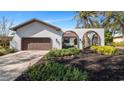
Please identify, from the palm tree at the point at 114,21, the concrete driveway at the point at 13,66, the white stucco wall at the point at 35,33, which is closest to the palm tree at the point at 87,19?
the palm tree at the point at 114,21

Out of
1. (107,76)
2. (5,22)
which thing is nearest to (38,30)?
(5,22)

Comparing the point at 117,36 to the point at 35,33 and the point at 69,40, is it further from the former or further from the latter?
the point at 35,33

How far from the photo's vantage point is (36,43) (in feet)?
67.2

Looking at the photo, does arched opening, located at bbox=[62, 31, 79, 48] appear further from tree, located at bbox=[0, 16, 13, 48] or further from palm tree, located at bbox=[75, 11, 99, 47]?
tree, located at bbox=[0, 16, 13, 48]

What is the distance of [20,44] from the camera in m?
20.8

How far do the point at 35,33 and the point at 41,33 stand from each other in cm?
58

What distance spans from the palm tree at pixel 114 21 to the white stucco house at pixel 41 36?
7.72 m

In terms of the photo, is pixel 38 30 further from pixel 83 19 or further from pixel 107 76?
pixel 107 76

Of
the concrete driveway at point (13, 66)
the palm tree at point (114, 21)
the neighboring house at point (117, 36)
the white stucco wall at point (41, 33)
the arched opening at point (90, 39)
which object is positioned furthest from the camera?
the neighboring house at point (117, 36)

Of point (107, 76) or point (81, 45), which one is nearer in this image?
point (107, 76)

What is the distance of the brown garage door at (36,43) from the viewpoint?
2038cm

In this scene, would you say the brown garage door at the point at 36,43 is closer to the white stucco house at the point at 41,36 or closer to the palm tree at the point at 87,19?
the white stucco house at the point at 41,36

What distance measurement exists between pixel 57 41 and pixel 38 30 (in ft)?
7.20
